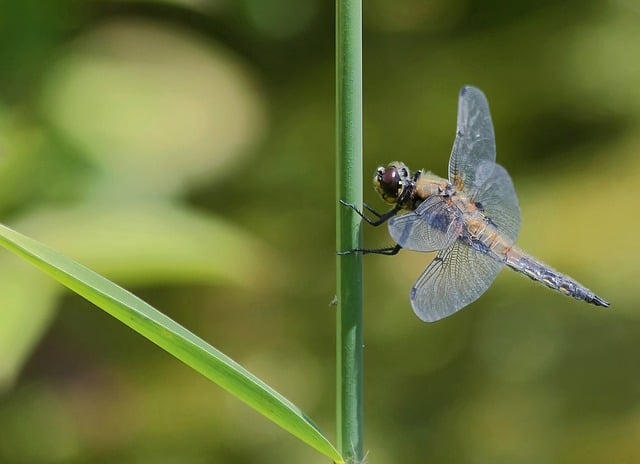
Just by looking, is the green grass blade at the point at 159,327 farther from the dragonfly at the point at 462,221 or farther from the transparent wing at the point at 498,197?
the transparent wing at the point at 498,197

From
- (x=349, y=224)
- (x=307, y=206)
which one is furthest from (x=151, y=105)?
(x=349, y=224)

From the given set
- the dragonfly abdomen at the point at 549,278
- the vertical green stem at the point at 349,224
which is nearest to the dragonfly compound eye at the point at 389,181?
the dragonfly abdomen at the point at 549,278

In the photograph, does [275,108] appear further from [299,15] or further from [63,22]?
[63,22]

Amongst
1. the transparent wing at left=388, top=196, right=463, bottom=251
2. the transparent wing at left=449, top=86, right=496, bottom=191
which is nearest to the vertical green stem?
the transparent wing at left=388, top=196, right=463, bottom=251

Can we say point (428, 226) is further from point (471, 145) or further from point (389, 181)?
point (471, 145)

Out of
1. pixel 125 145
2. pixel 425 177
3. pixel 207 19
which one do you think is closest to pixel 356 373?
pixel 425 177

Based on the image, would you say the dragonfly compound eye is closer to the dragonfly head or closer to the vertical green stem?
the dragonfly head
